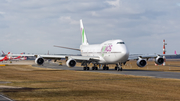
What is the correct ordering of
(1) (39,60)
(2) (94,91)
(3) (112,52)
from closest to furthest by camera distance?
(2) (94,91)
(3) (112,52)
(1) (39,60)

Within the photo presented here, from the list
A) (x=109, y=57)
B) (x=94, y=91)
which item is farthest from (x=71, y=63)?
(x=94, y=91)

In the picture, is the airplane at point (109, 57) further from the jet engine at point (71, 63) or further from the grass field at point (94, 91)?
the grass field at point (94, 91)

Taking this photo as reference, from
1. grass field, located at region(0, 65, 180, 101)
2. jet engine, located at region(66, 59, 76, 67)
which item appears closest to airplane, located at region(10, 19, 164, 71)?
jet engine, located at region(66, 59, 76, 67)

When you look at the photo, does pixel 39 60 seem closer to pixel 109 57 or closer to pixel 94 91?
pixel 109 57

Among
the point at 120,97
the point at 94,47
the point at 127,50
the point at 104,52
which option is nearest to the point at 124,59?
the point at 127,50

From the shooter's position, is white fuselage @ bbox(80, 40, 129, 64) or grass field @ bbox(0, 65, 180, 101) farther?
white fuselage @ bbox(80, 40, 129, 64)

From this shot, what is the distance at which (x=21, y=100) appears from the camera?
15.4 meters

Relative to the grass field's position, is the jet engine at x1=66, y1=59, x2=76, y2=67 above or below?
above

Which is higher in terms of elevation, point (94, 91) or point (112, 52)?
point (112, 52)

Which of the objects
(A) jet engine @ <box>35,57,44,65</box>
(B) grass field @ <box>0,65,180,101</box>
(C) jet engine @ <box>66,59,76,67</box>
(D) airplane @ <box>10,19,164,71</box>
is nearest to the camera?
(B) grass field @ <box>0,65,180,101</box>

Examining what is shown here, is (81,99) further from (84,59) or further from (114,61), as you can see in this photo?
(84,59)

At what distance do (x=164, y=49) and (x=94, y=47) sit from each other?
26.5m

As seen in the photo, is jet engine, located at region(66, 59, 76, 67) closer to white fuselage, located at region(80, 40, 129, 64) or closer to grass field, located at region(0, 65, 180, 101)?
white fuselage, located at region(80, 40, 129, 64)

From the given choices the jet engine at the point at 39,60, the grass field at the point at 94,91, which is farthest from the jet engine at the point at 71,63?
the grass field at the point at 94,91
